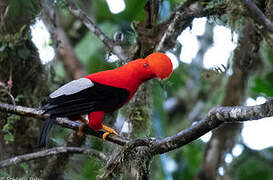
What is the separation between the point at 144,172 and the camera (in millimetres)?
2453

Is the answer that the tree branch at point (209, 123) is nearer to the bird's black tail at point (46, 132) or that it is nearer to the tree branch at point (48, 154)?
the bird's black tail at point (46, 132)

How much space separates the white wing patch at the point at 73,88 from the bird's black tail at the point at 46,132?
173mm

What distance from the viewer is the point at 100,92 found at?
297 cm

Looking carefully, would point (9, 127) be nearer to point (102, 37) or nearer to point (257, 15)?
point (102, 37)

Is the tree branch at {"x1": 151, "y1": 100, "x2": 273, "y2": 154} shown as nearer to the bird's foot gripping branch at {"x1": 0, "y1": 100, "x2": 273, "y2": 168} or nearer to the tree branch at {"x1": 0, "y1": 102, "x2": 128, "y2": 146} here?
the bird's foot gripping branch at {"x1": 0, "y1": 100, "x2": 273, "y2": 168}

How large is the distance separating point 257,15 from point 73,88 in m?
1.39

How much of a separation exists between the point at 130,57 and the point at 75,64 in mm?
2695

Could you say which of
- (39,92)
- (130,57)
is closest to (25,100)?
(39,92)

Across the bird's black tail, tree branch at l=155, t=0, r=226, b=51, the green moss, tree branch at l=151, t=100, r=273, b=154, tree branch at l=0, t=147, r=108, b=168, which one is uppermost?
tree branch at l=155, t=0, r=226, b=51

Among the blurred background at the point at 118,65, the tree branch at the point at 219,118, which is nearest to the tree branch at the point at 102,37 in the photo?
the blurred background at the point at 118,65

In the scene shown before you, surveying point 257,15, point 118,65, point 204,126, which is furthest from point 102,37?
point 204,126

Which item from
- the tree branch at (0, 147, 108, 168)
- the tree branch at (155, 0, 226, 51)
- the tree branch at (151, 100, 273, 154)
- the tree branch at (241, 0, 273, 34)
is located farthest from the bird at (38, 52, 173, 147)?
the tree branch at (151, 100, 273, 154)

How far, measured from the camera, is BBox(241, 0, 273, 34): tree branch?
8.65 ft

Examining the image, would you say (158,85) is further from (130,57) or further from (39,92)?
(39,92)
